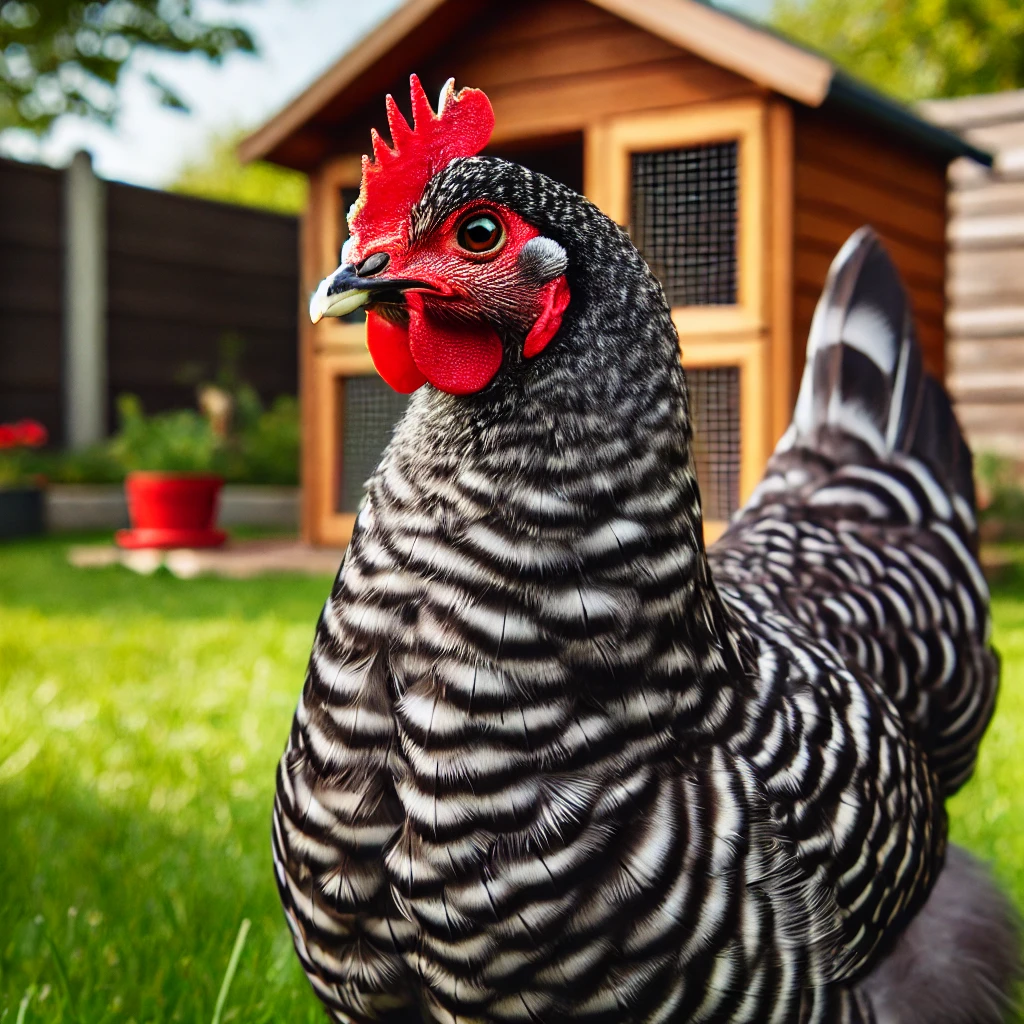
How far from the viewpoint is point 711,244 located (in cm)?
473

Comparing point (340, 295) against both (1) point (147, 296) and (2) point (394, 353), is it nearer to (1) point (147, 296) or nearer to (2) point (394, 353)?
(2) point (394, 353)

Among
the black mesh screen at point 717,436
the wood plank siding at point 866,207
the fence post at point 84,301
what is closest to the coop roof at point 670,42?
the wood plank siding at point 866,207

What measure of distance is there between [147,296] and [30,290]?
1.08 meters

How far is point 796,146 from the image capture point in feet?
14.9

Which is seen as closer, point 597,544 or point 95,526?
point 597,544

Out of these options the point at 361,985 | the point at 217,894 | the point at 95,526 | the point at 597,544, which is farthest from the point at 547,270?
the point at 95,526

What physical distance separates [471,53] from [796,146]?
1.73 meters

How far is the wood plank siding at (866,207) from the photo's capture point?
4629 mm

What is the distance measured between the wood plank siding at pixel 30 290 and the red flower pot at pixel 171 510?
3.28 m

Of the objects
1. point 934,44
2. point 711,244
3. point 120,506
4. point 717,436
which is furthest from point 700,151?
point 934,44

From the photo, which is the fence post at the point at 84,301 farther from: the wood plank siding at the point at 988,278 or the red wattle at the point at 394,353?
the red wattle at the point at 394,353

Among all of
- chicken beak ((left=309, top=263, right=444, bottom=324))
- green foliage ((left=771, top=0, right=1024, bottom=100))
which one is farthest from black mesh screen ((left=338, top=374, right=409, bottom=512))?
green foliage ((left=771, top=0, right=1024, bottom=100))

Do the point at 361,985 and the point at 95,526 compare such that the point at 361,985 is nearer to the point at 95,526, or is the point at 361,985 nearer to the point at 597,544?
the point at 597,544

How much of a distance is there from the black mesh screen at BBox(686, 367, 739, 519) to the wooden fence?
6614 mm
